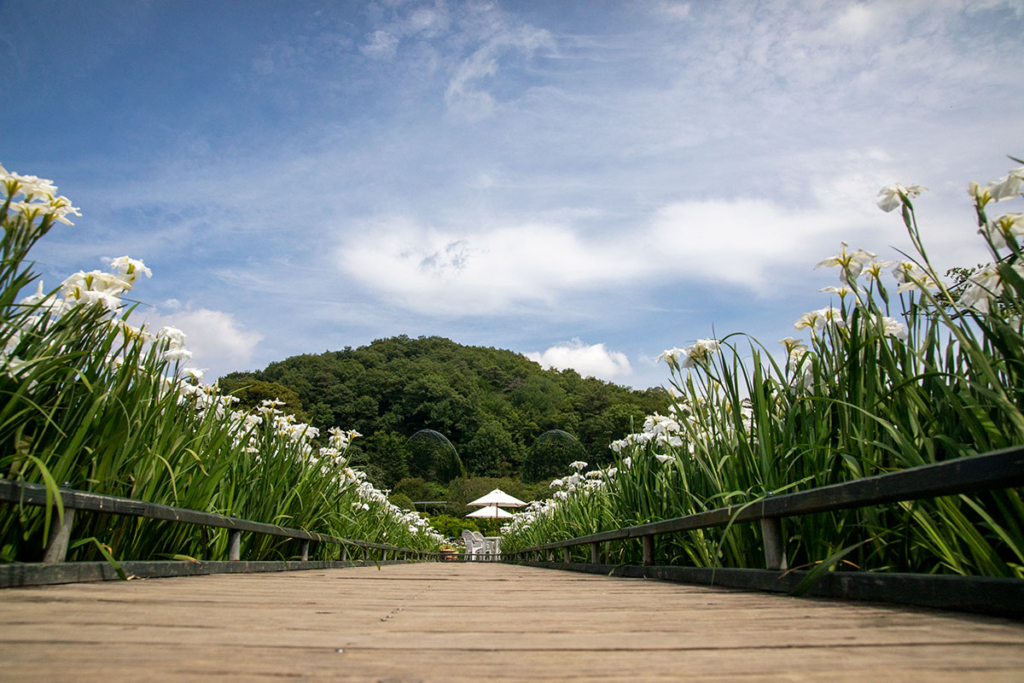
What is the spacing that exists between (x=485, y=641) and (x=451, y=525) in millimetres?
21291

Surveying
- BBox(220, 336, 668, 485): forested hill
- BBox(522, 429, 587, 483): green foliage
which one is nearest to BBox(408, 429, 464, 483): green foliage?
BBox(220, 336, 668, 485): forested hill

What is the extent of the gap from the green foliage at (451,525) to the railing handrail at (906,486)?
19.6 meters

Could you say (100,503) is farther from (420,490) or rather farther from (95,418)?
(420,490)

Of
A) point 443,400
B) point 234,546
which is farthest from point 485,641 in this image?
point 443,400

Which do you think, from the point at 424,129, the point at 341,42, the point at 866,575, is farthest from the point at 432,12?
the point at 866,575

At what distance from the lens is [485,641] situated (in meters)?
1.13

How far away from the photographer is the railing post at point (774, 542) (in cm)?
200

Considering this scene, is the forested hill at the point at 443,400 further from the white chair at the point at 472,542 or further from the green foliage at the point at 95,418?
the green foliage at the point at 95,418

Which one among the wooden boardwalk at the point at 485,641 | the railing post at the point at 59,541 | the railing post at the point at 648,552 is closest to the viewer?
the wooden boardwalk at the point at 485,641

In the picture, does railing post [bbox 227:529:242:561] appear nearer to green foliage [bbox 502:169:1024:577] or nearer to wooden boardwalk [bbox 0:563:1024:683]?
wooden boardwalk [bbox 0:563:1024:683]

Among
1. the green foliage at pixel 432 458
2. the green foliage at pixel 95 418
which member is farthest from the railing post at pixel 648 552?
the green foliage at pixel 432 458

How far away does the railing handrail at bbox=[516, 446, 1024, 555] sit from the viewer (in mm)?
1164

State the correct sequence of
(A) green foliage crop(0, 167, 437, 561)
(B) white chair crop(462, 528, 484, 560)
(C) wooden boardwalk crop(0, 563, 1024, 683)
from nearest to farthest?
(C) wooden boardwalk crop(0, 563, 1024, 683) < (A) green foliage crop(0, 167, 437, 561) < (B) white chair crop(462, 528, 484, 560)

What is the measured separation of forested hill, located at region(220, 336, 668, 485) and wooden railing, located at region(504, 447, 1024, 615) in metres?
29.4
